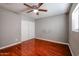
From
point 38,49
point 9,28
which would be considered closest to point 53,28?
point 38,49

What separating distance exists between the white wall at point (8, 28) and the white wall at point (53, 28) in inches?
27.8

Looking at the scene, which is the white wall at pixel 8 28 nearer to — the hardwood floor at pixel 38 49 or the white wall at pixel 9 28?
the white wall at pixel 9 28

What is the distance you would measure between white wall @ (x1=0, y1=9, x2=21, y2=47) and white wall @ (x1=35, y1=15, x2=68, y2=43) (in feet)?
2.32

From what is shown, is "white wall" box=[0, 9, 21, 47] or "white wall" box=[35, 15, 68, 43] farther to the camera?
"white wall" box=[0, 9, 21, 47]

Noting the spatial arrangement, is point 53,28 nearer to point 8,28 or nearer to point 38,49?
point 38,49

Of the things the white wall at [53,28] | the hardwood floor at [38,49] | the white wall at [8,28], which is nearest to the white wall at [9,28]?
the white wall at [8,28]

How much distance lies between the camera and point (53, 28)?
1.42 metres

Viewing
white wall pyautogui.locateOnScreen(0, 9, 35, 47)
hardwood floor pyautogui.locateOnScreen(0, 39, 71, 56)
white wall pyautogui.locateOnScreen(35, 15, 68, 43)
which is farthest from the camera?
white wall pyautogui.locateOnScreen(0, 9, 35, 47)

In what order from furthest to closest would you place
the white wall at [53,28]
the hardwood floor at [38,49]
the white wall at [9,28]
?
the white wall at [9,28], the hardwood floor at [38,49], the white wall at [53,28]

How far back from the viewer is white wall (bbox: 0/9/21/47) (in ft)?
6.33

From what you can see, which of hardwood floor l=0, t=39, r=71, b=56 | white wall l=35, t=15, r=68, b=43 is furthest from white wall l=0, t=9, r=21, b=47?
white wall l=35, t=15, r=68, b=43

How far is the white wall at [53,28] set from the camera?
4.35 feet

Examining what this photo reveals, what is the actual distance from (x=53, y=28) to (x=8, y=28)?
135 cm

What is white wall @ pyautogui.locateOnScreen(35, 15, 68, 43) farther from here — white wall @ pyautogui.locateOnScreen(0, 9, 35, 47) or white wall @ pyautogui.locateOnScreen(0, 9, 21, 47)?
white wall @ pyautogui.locateOnScreen(0, 9, 21, 47)
